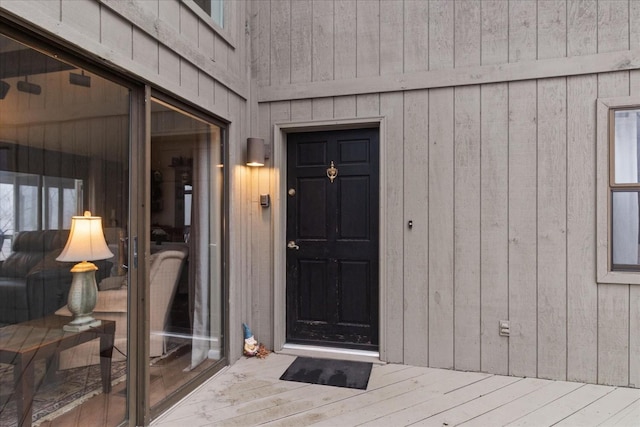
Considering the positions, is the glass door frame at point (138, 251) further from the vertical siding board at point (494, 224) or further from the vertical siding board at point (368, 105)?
the vertical siding board at point (494, 224)

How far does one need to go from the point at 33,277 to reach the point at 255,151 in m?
1.81

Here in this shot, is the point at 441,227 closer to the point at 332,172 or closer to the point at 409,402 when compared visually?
the point at 332,172

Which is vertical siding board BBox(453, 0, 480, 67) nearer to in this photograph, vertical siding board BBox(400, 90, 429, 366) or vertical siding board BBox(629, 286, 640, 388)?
vertical siding board BBox(400, 90, 429, 366)

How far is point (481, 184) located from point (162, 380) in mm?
2697

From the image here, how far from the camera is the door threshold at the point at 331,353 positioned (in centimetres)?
295

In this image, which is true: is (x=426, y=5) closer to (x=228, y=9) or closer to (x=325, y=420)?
(x=228, y=9)

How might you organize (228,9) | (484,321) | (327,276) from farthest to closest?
(327,276) < (228,9) < (484,321)

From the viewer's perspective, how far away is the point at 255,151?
301 cm

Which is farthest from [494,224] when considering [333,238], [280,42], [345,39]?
[280,42]

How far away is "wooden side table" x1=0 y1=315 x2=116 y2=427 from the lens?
58.7 inches

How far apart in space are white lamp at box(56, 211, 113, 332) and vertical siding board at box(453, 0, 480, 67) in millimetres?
2816

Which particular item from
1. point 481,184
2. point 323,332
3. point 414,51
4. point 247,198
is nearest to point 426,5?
point 414,51

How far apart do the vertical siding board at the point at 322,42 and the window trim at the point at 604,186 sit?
2.11 metres

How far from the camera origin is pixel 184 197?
2430 millimetres
